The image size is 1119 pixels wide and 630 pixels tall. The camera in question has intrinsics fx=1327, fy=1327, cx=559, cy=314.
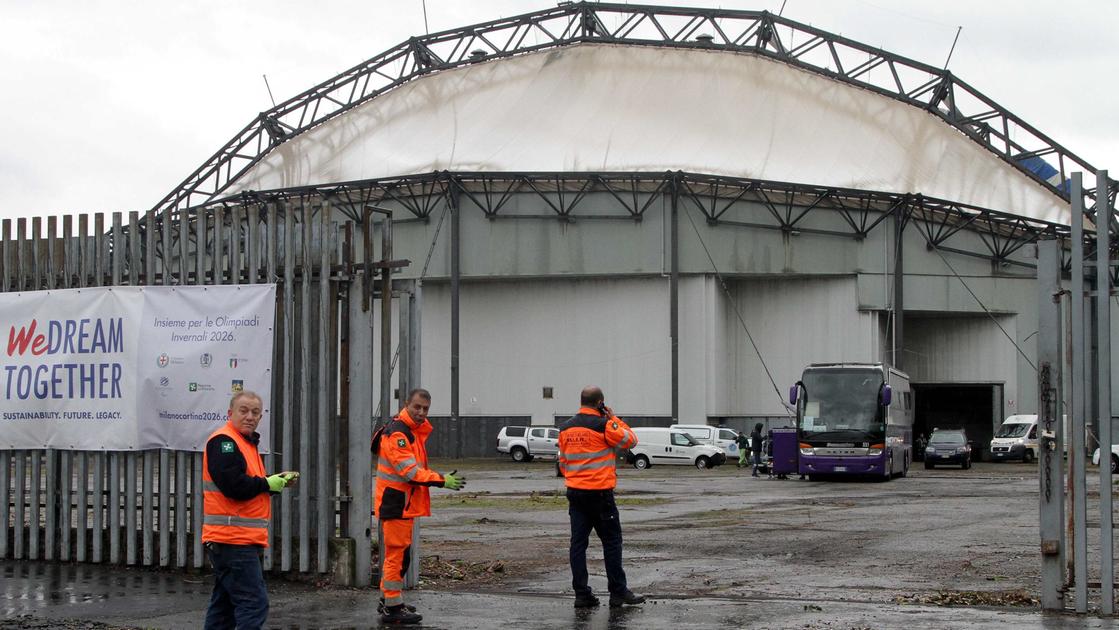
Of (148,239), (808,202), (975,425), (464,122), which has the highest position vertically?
(464,122)

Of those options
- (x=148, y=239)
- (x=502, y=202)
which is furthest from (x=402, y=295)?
(x=502, y=202)

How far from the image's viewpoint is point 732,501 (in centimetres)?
2741

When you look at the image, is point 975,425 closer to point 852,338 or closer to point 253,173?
point 852,338

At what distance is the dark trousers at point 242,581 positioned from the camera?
26.8ft

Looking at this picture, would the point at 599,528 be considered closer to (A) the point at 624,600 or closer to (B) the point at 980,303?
(A) the point at 624,600

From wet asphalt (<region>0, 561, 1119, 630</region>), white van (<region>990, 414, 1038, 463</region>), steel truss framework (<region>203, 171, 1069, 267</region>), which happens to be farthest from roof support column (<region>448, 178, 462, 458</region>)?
wet asphalt (<region>0, 561, 1119, 630</region>)

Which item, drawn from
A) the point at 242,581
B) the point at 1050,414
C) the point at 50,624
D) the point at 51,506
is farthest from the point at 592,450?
the point at 51,506

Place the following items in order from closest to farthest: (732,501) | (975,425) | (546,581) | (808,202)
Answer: (546,581), (732,501), (808,202), (975,425)

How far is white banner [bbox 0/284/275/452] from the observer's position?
12.9 metres

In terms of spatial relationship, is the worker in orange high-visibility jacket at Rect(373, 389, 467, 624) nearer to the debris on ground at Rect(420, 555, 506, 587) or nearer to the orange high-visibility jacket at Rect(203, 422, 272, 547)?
the debris on ground at Rect(420, 555, 506, 587)

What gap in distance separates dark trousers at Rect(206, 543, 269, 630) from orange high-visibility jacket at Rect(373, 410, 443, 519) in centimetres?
253

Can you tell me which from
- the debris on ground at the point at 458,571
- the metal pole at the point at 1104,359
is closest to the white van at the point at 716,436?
the debris on ground at the point at 458,571

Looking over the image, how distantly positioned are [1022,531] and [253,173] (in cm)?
5401

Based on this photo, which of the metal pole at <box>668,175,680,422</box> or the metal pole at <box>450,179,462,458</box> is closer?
the metal pole at <box>668,175,680,422</box>
